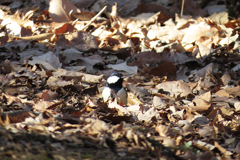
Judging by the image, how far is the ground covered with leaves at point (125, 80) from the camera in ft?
6.48

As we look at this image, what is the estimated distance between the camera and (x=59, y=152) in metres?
1.71

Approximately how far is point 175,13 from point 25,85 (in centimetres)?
402

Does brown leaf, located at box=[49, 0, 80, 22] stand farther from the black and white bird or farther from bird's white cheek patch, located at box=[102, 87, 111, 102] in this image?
bird's white cheek patch, located at box=[102, 87, 111, 102]

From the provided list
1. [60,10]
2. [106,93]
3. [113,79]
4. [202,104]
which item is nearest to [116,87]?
[113,79]

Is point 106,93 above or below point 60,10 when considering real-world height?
below

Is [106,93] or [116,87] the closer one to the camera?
[106,93]

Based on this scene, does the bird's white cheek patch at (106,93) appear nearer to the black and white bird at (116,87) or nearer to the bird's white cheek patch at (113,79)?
the black and white bird at (116,87)

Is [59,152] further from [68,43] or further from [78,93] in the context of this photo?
[68,43]

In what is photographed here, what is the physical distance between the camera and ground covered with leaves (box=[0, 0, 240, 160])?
1.97m

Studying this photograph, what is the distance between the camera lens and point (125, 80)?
15.0 feet

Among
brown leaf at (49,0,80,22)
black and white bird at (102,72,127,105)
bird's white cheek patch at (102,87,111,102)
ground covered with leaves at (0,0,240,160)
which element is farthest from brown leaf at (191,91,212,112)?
brown leaf at (49,0,80,22)

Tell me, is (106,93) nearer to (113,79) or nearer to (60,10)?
(113,79)

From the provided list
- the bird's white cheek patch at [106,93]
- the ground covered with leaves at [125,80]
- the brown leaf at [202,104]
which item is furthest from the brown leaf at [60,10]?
the brown leaf at [202,104]

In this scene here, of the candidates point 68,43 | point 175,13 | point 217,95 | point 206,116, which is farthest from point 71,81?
point 175,13
